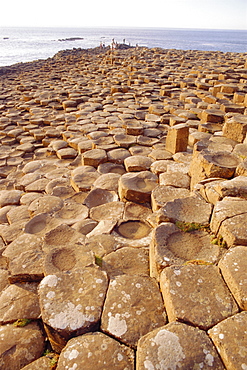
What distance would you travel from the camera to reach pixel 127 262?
1.91 metres

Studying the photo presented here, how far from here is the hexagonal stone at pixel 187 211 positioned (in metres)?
2.02

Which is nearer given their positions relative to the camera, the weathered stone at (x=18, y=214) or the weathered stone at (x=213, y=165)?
the weathered stone at (x=213, y=165)

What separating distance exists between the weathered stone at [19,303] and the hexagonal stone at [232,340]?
1089mm

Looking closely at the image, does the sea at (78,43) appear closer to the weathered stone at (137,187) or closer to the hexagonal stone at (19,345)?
the weathered stone at (137,187)

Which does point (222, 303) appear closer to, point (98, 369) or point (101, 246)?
point (98, 369)

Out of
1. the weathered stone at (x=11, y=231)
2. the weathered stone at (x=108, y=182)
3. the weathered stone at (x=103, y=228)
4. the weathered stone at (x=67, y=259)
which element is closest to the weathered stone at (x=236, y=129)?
the weathered stone at (x=108, y=182)

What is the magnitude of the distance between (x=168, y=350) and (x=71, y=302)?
1.92 feet

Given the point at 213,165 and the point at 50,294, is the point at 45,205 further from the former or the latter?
the point at 213,165

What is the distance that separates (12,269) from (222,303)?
1.45 metres

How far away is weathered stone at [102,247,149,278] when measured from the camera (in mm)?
1823

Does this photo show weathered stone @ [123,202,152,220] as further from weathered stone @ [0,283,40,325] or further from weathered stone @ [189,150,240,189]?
weathered stone @ [0,283,40,325]

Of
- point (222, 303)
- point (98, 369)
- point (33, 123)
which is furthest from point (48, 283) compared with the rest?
point (33, 123)

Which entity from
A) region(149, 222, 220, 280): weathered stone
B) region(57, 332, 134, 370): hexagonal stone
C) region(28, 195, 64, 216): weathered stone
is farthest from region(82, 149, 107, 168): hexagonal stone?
region(57, 332, 134, 370): hexagonal stone

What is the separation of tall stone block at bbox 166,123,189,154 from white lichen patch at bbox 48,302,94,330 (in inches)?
109
